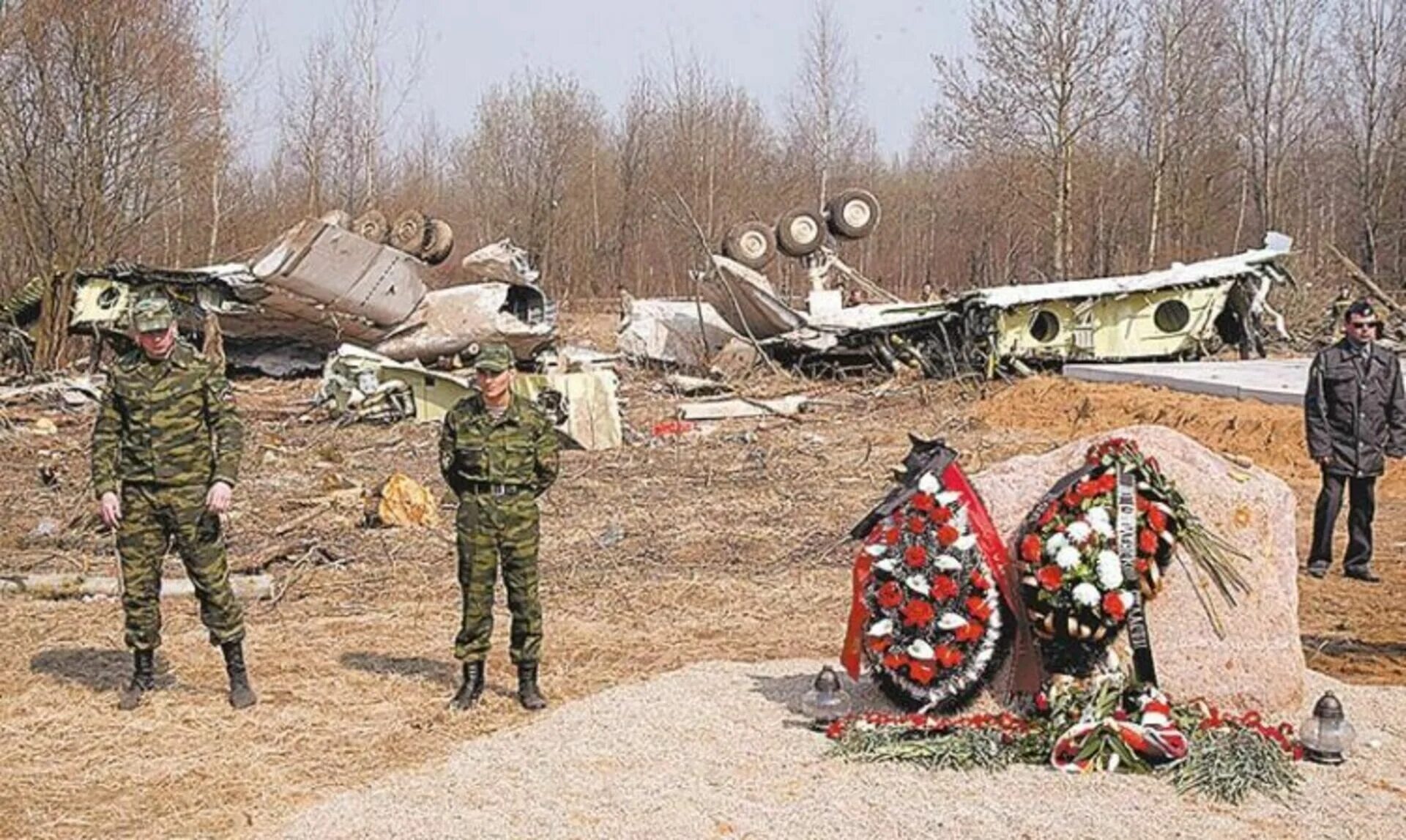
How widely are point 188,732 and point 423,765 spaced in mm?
1251

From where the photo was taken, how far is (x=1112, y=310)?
2156 cm

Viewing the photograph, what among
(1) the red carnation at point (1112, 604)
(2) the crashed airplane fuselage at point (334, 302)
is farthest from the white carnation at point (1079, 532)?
(2) the crashed airplane fuselage at point (334, 302)

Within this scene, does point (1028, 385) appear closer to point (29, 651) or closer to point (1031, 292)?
point (1031, 292)

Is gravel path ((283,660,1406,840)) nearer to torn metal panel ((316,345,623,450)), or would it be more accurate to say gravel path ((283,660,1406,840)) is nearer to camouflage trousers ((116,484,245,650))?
camouflage trousers ((116,484,245,650))

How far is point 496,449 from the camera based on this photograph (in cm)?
650

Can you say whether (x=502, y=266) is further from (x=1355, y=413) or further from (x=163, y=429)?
(x=163, y=429)

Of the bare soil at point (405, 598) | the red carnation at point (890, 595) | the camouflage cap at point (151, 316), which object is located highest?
the camouflage cap at point (151, 316)

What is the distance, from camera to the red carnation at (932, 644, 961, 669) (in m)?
5.88

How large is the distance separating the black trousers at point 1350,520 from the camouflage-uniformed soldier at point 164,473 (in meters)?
6.69

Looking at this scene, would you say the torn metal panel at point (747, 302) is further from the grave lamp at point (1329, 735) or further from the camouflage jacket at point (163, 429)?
the grave lamp at point (1329, 735)

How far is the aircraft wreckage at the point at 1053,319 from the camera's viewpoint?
70.1 ft

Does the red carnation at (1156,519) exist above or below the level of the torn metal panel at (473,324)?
below

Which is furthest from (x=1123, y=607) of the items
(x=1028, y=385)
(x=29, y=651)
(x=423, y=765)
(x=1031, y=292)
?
(x=1031, y=292)

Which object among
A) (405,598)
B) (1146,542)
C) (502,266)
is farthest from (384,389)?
(1146,542)
